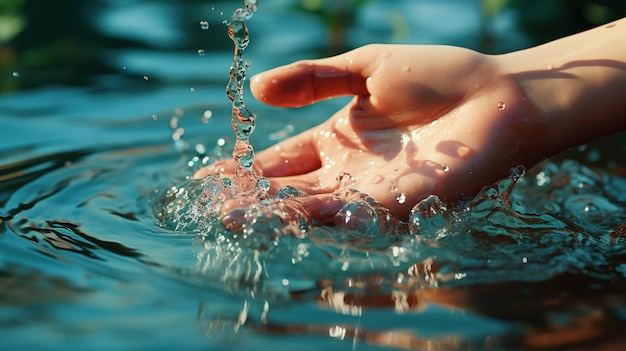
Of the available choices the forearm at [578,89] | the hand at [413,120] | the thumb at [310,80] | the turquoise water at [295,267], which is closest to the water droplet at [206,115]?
the turquoise water at [295,267]

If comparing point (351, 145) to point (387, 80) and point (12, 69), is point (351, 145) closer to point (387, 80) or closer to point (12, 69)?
point (387, 80)

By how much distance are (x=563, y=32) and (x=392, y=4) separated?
1068 millimetres

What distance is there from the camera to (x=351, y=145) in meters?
2.12

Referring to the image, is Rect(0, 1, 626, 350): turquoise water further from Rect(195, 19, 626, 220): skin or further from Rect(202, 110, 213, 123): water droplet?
Rect(202, 110, 213, 123): water droplet

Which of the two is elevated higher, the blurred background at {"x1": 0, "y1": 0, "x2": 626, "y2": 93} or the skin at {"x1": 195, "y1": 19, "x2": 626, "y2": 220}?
the blurred background at {"x1": 0, "y1": 0, "x2": 626, "y2": 93}

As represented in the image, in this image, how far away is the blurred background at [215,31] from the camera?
3.74 meters

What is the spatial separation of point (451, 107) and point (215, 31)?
2.57 metres

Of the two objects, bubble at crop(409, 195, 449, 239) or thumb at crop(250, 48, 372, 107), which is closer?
bubble at crop(409, 195, 449, 239)

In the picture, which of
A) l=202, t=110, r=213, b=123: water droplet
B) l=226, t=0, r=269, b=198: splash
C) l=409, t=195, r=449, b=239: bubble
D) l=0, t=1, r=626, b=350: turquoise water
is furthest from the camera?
l=202, t=110, r=213, b=123: water droplet

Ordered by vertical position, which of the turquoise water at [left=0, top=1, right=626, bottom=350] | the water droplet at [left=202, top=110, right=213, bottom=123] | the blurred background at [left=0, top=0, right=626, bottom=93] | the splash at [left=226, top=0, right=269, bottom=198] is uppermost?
the blurred background at [left=0, top=0, right=626, bottom=93]

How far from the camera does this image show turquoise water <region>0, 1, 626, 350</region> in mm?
1377

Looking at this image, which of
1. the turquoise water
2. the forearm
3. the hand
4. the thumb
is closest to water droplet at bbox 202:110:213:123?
the turquoise water

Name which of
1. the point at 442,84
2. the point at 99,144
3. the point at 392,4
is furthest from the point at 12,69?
the point at 442,84

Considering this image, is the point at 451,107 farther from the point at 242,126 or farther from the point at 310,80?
the point at 242,126
